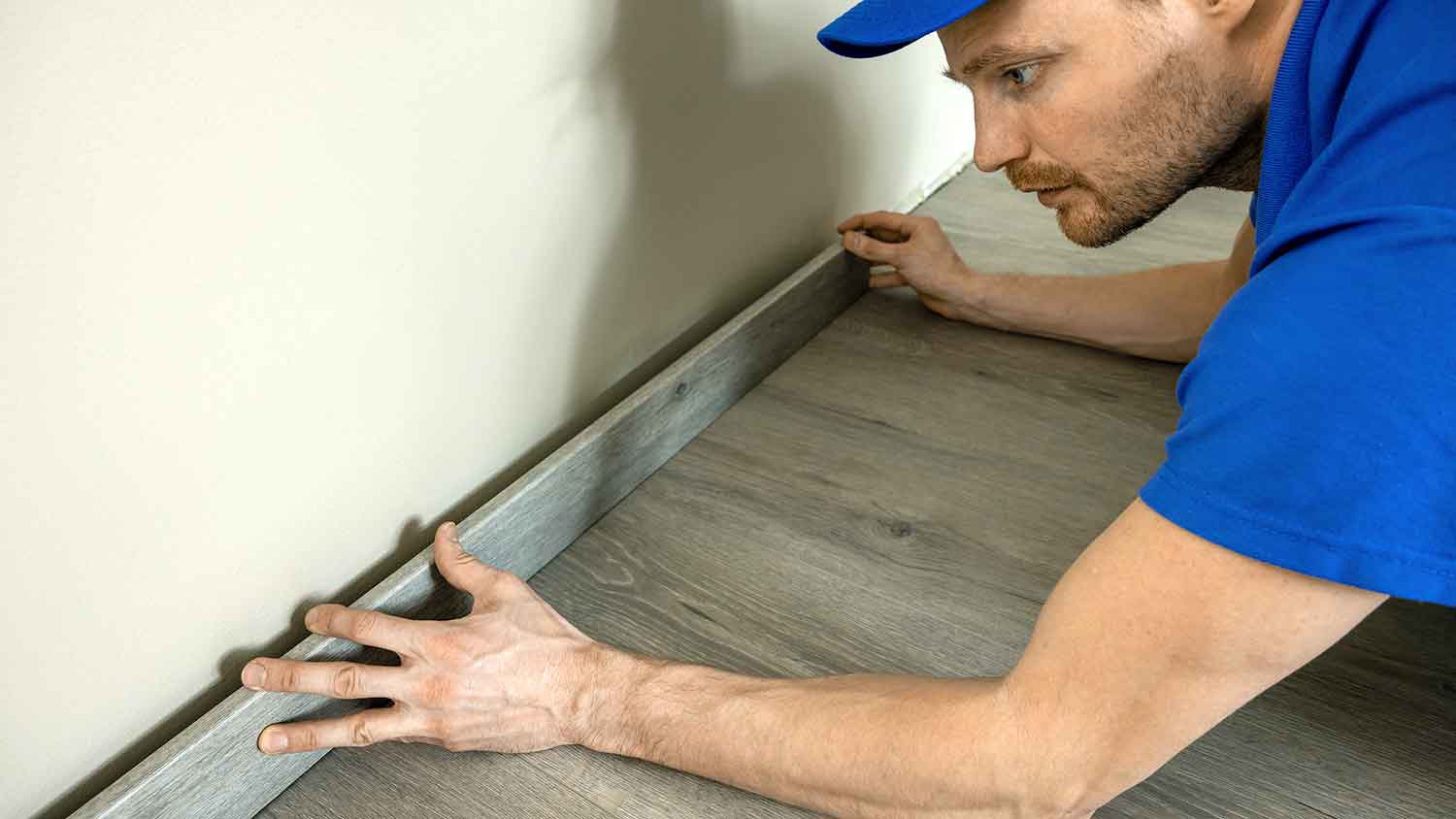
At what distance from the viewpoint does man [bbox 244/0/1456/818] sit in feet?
1.87

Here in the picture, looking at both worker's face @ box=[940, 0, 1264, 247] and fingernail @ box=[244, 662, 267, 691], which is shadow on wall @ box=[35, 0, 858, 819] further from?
worker's face @ box=[940, 0, 1264, 247]

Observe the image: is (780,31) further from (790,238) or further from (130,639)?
(130,639)

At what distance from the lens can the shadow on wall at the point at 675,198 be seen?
38.9 inches

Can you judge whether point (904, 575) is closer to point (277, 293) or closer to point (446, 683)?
point (446, 683)

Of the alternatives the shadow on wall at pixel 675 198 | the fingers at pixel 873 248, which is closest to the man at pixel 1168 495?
the shadow on wall at pixel 675 198

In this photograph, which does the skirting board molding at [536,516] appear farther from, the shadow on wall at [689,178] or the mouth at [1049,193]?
the mouth at [1049,193]

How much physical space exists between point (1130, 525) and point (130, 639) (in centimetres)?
66

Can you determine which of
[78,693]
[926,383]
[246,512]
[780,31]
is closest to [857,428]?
[926,383]

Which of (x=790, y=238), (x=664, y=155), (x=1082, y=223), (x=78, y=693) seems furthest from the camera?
(x=790, y=238)

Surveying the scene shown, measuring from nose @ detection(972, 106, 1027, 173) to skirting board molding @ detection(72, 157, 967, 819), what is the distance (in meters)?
0.36

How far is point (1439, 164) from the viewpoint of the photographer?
59 centimetres

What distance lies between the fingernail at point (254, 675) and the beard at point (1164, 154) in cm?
73

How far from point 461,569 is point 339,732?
152 millimetres

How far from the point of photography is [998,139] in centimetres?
92
